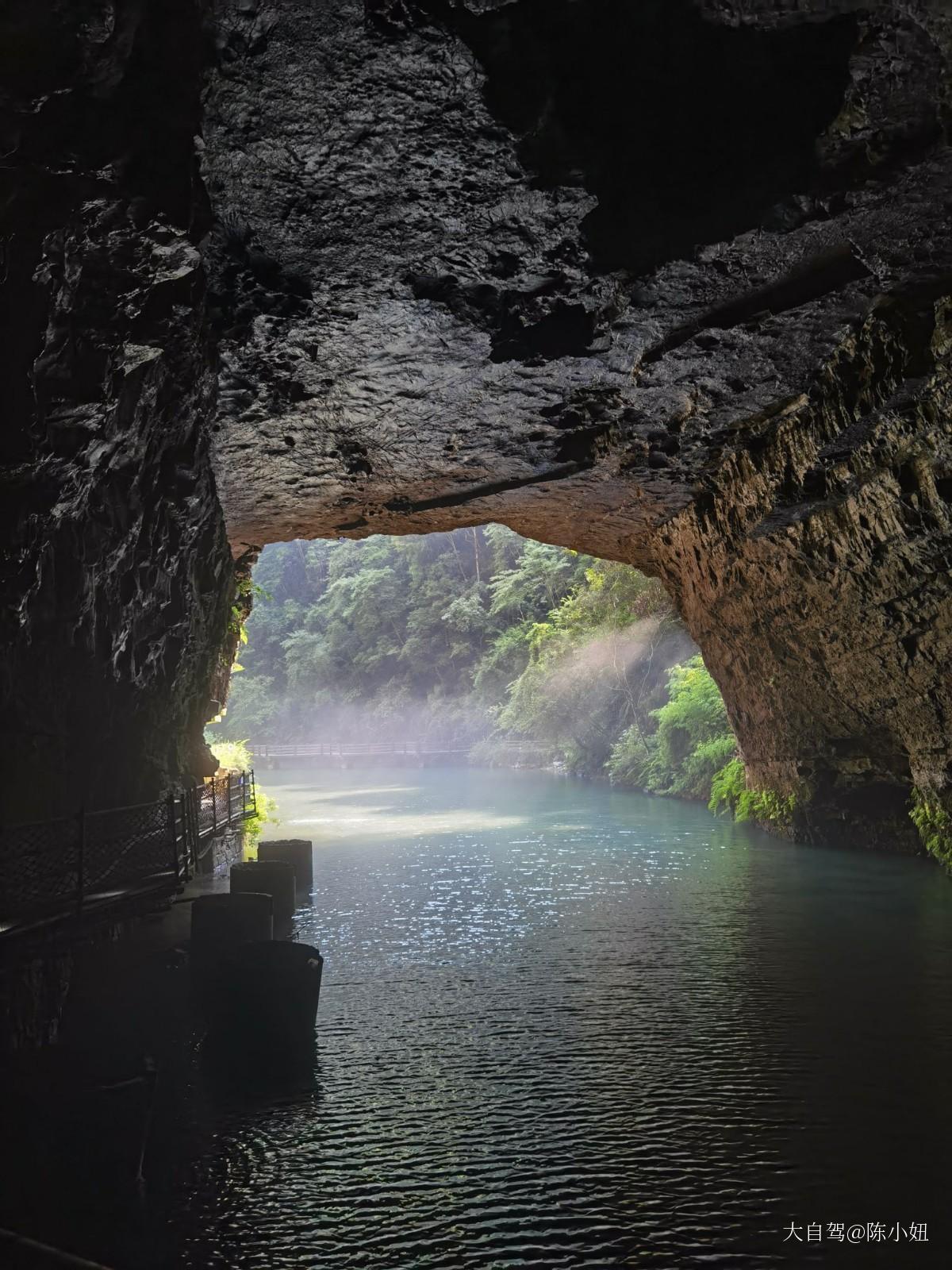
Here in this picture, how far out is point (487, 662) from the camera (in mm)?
54812

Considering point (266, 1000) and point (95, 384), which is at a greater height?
point (95, 384)

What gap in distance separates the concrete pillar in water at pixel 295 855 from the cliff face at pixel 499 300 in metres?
2.66

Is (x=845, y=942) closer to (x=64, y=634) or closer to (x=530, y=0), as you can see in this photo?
(x=64, y=634)

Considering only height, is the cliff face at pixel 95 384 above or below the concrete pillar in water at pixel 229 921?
above

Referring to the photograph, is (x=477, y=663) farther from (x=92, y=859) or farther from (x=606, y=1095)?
(x=606, y=1095)

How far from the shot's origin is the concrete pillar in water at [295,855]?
17.0 meters

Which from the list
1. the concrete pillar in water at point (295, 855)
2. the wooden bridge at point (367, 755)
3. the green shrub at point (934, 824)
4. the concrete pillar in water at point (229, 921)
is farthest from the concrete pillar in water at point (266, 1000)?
the wooden bridge at point (367, 755)

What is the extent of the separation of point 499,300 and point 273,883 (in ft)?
28.2

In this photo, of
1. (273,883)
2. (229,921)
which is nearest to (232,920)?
(229,921)

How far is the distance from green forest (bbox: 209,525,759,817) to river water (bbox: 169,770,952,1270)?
402 inches

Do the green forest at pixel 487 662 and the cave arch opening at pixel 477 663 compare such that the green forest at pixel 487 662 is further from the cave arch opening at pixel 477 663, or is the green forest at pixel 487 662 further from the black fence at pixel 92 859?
the black fence at pixel 92 859

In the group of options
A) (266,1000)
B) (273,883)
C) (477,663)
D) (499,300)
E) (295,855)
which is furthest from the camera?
(477,663)

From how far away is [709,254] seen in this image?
880 cm

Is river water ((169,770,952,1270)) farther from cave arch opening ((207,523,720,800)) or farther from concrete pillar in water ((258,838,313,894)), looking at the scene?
cave arch opening ((207,523,720,800))
